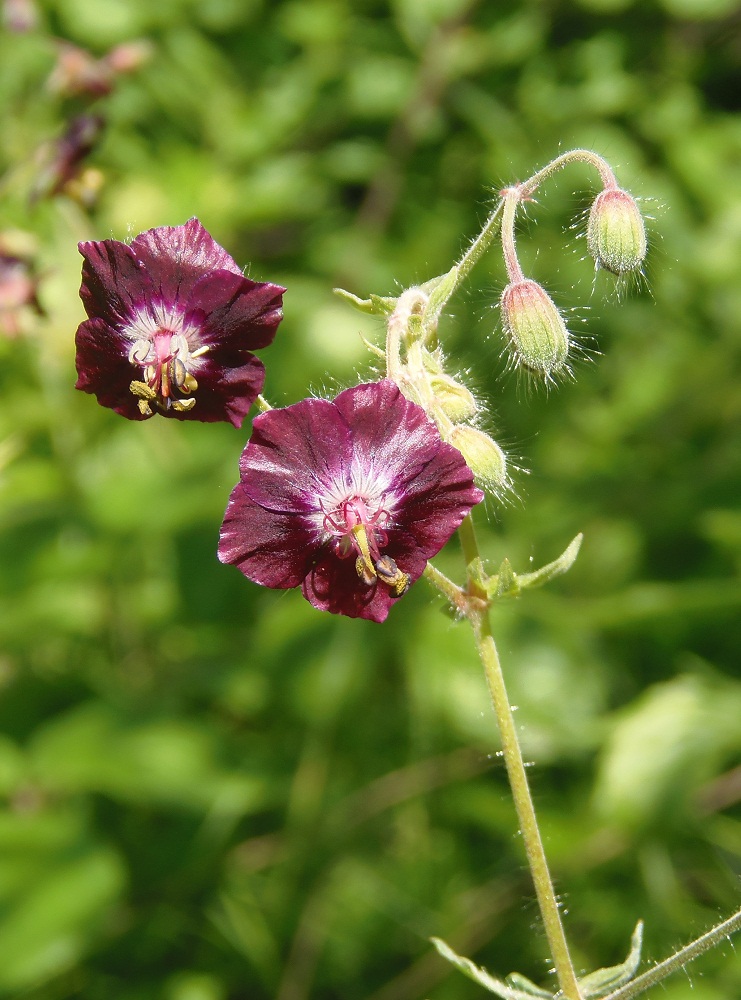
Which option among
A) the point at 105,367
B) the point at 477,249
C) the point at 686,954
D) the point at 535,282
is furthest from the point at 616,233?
the point at 686,954

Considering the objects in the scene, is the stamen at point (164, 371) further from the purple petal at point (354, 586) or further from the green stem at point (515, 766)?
the green stem at point (515, 766)

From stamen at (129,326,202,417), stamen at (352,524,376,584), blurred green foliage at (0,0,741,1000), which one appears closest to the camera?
stamen at (352,524,376,584)

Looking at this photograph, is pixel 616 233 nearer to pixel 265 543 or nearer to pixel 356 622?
pixel 265 543

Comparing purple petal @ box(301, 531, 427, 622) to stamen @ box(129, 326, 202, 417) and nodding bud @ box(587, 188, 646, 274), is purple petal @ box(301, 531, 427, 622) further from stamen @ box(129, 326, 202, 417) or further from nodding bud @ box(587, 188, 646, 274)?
nodding bud @ box(587, 188, 646, 274)

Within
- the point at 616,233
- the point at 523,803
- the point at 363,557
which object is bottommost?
the point at 523,803

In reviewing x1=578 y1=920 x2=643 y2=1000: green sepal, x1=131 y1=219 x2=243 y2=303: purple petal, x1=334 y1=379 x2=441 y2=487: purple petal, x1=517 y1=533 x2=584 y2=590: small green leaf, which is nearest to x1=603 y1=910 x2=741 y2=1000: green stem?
x1=578 y1=920 x2=643 y2=1000: green sepal

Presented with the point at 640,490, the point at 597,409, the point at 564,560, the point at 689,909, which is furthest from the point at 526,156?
the point at 564,560
